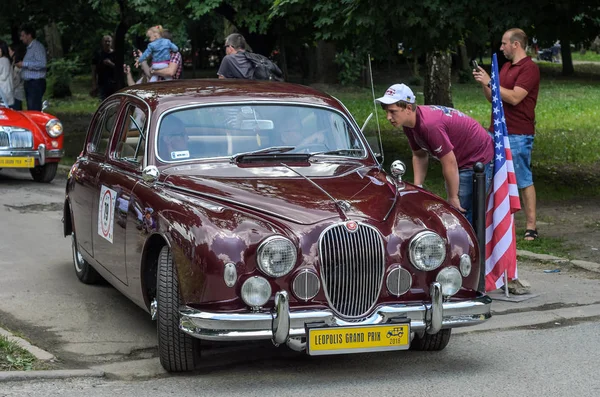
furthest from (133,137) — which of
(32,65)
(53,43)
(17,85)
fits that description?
(53,43)

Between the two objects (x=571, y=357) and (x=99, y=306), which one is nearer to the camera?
(x=571, y=357)

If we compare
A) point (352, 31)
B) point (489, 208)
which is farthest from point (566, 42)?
point (489, 208)

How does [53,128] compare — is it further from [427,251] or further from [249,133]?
[427,251]

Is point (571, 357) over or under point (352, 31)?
under

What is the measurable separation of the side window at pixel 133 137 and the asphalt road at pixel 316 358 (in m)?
1.20

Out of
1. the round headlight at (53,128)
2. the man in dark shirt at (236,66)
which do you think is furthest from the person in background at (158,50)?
the man in dark shirt at (236,66)

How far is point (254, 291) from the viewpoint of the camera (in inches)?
234

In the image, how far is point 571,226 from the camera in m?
11.5

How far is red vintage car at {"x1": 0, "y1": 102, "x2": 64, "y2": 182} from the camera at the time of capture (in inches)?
592

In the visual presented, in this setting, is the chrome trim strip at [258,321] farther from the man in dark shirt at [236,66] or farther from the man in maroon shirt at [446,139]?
the man in dark shirt at [236,66]

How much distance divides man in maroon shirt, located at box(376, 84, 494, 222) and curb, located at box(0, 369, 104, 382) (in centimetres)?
276

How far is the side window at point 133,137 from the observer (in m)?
7.58

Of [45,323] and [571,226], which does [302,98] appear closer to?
[45,323]

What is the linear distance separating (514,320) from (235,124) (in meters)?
2.49
